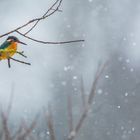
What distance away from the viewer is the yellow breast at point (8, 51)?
5.15 ft

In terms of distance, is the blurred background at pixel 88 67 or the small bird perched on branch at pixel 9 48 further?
the blurred background at pixel 88 67

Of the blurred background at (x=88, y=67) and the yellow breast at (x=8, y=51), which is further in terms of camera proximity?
the blurred background at (x=88, y=67)

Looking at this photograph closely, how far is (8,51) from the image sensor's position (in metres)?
1.61

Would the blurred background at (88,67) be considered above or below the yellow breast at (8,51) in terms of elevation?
below

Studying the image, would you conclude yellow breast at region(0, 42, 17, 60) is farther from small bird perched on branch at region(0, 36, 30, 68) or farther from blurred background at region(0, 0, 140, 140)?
blurred background at region(0, 0, 140, 140)

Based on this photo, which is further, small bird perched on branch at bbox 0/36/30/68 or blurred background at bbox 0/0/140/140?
blurred background at bbox 0/0/140/140

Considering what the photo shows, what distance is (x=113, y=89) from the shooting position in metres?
21.9

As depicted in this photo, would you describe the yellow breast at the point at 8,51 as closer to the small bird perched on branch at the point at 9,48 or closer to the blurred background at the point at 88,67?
the small bird perched on branch at the point at 9,48

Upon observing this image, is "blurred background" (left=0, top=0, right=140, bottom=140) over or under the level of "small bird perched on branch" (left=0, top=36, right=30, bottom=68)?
under

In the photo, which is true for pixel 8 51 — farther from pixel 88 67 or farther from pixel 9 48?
pixel 88 67

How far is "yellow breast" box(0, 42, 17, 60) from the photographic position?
1.57 metres

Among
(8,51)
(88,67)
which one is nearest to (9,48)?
(8,51)

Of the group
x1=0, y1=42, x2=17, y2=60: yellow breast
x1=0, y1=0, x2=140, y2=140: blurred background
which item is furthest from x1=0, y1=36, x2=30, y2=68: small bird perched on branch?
x1=0, y1=0, x2=140, y2=140: blurred background

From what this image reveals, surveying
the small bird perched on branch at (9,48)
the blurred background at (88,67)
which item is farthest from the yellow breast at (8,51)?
the blurred background at (88,67)
